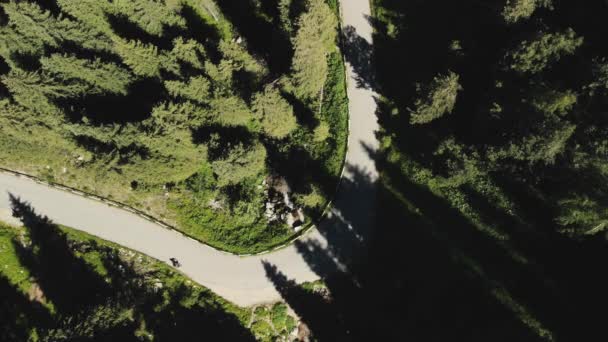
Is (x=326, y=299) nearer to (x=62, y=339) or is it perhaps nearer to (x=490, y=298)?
(x=490, y=298)

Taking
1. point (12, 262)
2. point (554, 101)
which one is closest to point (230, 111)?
point (554, 101)

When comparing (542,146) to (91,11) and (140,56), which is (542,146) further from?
(91,11)

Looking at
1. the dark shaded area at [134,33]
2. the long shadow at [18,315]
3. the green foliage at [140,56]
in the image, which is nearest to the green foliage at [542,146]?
the green foliage at [140,56]

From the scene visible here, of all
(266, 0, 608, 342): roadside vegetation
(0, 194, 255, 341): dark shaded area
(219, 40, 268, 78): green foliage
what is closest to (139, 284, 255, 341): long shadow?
(0, 194, 255, 341): dark shaded area

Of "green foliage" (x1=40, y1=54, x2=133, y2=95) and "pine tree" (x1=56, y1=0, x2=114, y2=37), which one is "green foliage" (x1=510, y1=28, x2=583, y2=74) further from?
"pine tree" (x1=56, y1=0, x2=114, y2=37)

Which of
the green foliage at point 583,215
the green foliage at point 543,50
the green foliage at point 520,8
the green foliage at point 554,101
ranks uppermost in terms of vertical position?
the green foliage at point 520,8

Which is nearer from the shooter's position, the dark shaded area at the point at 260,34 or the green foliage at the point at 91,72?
the green foliage at the point at 91,72

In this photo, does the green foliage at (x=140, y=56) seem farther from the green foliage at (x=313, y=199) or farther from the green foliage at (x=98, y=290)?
the green foliage at (x=98, y=290)
